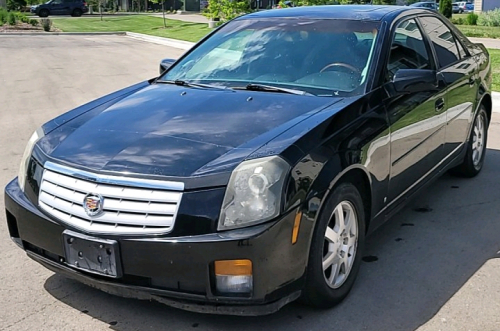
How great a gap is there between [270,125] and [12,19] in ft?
126

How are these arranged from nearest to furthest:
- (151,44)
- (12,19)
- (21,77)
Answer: (21,77) → (151,44) → (12,19)

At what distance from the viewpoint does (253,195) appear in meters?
2.91

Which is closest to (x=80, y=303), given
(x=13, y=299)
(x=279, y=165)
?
(x=13, y=299)

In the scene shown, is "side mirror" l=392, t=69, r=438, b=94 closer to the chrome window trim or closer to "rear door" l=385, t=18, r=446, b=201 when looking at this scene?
"rear door" l=385, t=18, r=446, b=201

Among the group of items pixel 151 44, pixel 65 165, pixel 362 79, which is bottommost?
pixel 151 44

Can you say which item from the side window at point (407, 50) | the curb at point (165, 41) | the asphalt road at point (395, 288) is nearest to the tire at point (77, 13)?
the curb at point (165, 41)

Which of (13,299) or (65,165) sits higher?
(65,165)

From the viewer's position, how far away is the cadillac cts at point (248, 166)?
9.52 ft

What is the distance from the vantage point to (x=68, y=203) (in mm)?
3145

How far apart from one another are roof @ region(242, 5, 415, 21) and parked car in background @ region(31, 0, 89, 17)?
50.8 meters

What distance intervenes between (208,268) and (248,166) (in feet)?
1.73

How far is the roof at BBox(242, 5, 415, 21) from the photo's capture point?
4508 mm

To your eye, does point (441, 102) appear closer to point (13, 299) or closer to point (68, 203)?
point (68, 203)

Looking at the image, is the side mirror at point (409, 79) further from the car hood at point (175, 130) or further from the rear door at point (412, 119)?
the car hood at point (175, 130)
